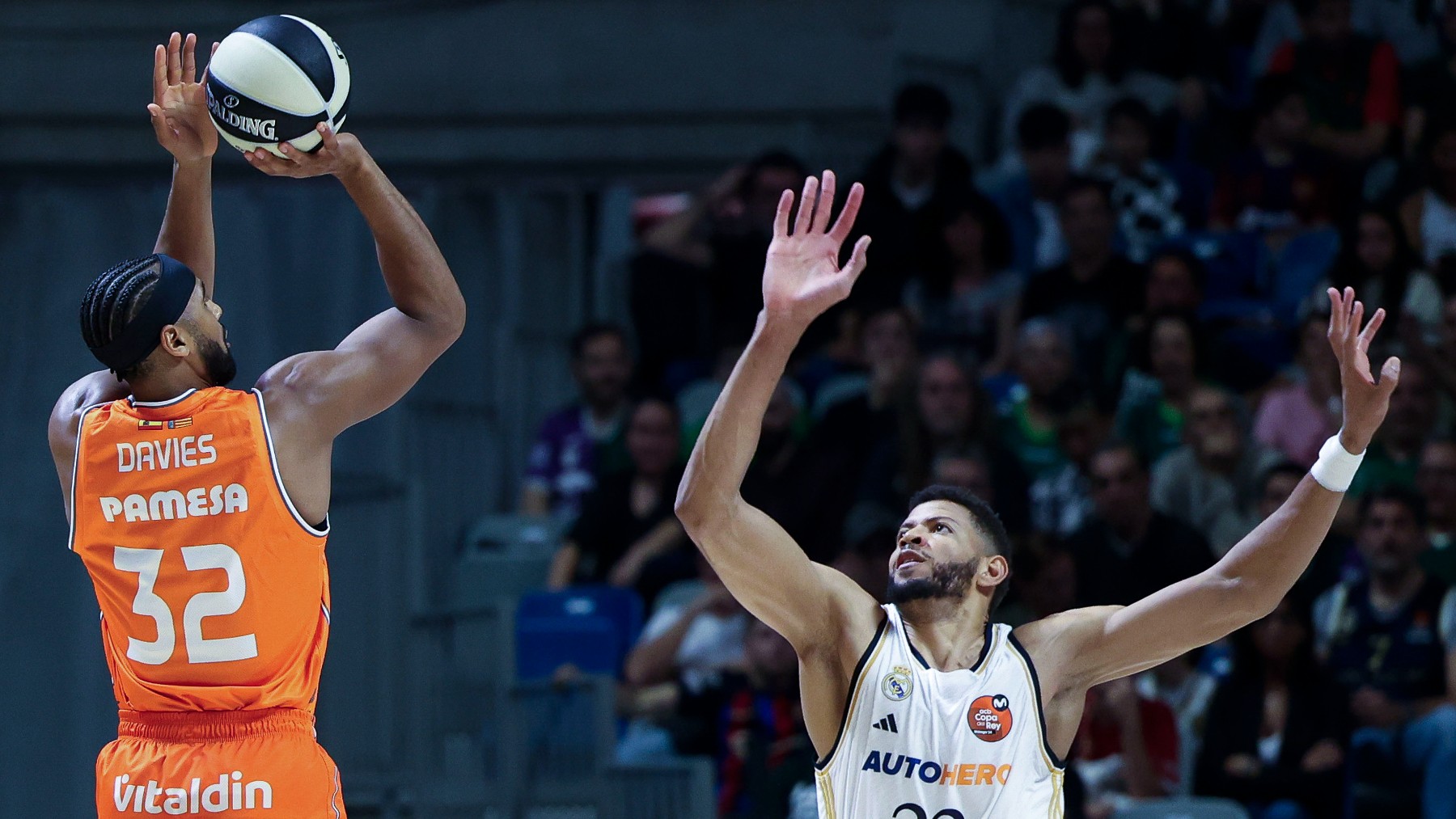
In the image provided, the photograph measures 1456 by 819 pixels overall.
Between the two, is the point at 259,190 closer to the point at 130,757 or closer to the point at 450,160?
the point at 450,160

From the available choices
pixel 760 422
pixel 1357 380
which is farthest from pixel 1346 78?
pixel 760 422

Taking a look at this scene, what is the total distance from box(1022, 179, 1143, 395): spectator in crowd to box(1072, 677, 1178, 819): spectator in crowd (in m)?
2.43

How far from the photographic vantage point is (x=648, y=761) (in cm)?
749

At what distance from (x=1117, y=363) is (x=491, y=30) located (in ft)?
14.6

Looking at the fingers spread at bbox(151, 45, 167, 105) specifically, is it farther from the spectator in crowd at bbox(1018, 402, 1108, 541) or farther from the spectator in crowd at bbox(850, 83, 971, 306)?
the spectator in crowd at bbox(850, 83, 971, 306)

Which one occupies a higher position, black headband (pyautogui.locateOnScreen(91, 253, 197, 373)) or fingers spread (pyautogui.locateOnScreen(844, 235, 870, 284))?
fingers spread (pyautogui.locateOnScreen(844, 235, 870, 284))

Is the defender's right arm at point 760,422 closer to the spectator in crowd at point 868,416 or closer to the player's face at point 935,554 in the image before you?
the player's face at point 935,554

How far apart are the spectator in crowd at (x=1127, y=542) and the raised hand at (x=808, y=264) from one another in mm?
4317

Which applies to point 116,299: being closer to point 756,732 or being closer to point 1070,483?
point 756,732

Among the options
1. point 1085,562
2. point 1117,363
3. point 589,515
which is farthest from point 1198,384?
point 589,515

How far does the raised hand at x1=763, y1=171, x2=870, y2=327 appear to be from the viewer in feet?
12.8

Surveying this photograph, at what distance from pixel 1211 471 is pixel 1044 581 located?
129cm

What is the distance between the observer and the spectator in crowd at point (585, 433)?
9516 mm

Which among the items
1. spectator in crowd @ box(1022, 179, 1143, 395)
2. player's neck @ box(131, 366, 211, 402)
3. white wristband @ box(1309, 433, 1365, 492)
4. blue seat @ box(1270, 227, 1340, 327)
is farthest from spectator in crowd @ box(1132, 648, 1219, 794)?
player's neck @ box(131, 366, 211, 402)
